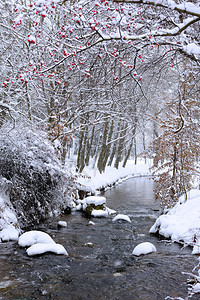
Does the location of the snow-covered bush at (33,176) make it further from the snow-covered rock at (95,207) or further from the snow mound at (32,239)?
the snow-covered rock at (95,207)

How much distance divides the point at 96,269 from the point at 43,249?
139cm

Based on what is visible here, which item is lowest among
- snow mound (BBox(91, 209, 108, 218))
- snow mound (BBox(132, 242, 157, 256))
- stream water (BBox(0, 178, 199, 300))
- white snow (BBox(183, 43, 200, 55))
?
snow mound (BBox(91, 209, 108, 218))

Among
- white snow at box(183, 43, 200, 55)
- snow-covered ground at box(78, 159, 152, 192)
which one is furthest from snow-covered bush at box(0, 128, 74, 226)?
white snow at box(183, 43, 200, 55)

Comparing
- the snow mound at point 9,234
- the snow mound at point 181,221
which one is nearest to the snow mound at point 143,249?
the snow mound at point 181,221

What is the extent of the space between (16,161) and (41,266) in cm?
320

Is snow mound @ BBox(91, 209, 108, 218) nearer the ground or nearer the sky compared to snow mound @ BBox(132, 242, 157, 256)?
nearer the ground

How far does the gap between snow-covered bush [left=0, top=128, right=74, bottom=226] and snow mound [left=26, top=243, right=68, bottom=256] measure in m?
1.34

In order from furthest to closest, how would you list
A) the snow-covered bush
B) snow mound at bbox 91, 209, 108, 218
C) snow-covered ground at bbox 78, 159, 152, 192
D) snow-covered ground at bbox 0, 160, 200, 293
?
snow-covered ground at bbox 78, 159, 152, 192 → snow mound at bbox 91, 209, 108, 218 → the snow-covered bush → snow-covered ground at bbox 0, 160, 200, 293

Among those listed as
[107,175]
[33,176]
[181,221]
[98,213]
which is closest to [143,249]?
[181,221]

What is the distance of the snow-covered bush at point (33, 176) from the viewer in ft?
24.8

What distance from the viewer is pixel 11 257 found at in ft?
19.2

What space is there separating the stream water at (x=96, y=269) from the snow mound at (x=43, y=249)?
118mm

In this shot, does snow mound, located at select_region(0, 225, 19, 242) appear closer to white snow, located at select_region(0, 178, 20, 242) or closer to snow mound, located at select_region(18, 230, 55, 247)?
white snow, located at select_region(0, 178, 20, 242)

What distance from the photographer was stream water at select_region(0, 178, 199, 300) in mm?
4574
